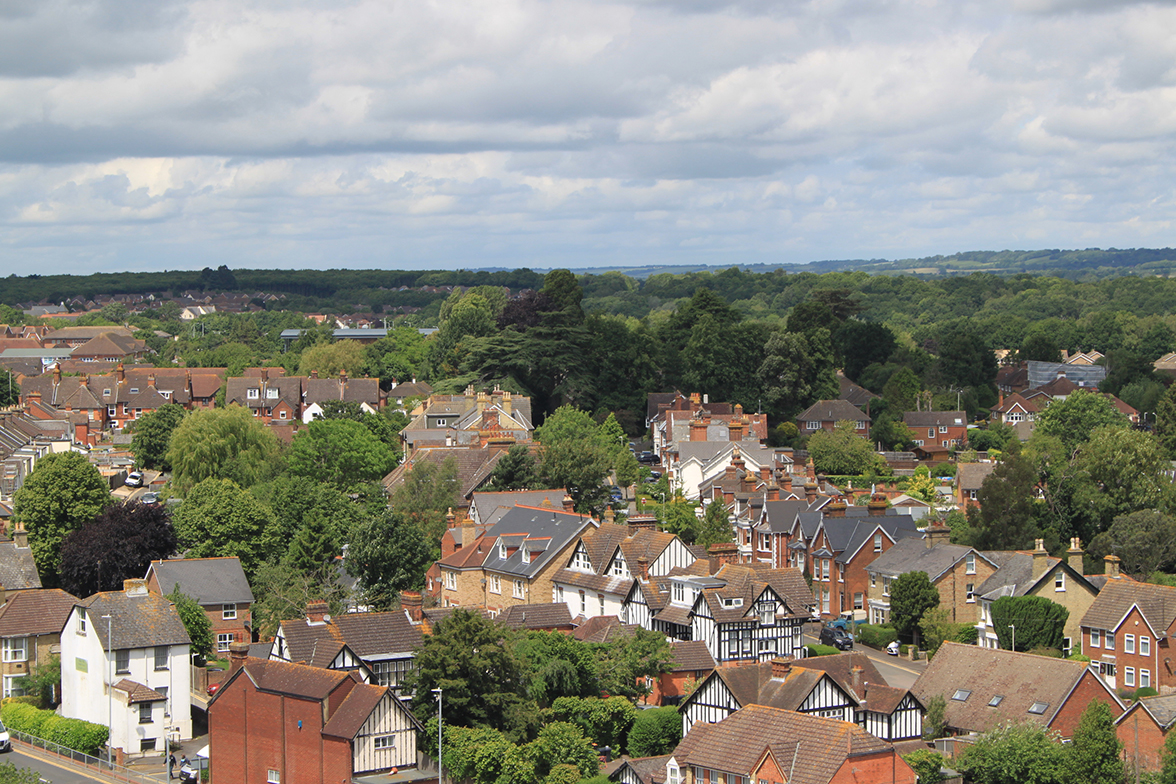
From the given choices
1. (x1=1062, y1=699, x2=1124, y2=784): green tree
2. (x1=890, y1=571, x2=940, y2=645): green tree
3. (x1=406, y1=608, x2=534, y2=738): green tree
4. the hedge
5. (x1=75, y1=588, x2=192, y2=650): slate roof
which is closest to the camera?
(x1=1062, y1=699, x2=1124, y2=784): green tree

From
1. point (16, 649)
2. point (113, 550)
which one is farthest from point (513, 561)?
point (16, 649)

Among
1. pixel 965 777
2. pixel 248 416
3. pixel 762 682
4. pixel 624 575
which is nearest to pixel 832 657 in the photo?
pixel 762 682

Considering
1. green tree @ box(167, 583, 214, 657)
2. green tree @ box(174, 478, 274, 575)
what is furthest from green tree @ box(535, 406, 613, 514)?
green tree @ box(167, 583, 214, 657)

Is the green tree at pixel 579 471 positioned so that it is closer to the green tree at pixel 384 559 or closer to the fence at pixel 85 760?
the green tree at pixel 384 559

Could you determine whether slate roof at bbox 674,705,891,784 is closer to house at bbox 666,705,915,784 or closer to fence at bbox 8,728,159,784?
house at bbox 666,705,915,784

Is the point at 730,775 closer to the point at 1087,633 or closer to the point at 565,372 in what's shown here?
the point at 1087,633
